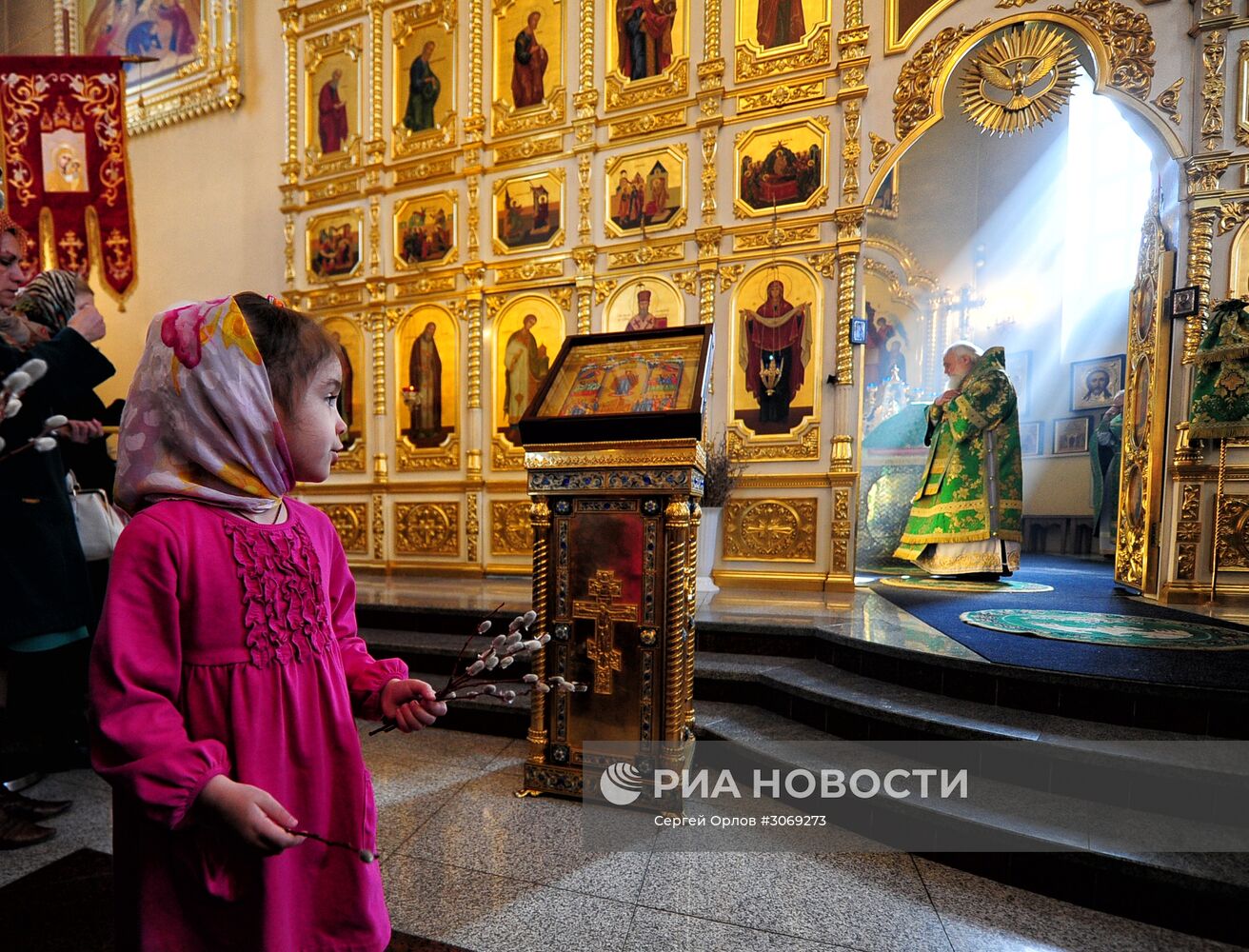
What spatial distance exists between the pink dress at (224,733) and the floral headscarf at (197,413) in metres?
0.06

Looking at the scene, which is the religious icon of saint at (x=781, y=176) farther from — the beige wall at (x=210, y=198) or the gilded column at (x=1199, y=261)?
the beige wall at (x=210, y=198)

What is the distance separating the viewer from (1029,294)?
33.7 feet

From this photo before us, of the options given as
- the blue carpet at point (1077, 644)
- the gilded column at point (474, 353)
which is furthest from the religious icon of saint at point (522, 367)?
the blue carpet at point (1077, 644)

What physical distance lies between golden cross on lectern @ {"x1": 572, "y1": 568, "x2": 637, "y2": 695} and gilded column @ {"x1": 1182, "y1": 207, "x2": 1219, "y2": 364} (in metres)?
5.19

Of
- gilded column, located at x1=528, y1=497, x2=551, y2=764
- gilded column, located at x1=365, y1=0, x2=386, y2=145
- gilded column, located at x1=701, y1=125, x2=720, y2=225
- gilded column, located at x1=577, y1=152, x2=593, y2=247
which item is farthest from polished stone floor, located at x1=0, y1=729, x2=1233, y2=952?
gilded column, located at x1=365, y1=0, x2=386, y2=145

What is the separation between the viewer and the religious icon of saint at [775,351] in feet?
18.7

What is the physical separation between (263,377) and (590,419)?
165 centimetres

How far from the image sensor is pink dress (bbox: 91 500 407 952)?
801 millimetres

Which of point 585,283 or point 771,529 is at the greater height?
point 585,283

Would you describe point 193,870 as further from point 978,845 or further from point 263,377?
point 978,845

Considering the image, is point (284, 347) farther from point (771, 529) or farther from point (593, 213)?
point (593, 213)

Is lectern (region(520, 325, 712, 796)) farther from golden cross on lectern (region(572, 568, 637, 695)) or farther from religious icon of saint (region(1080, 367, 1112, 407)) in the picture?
religious icon of saint (region(1080, 367, 1112, 407))

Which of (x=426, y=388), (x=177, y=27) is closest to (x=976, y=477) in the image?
(x=426, y=388)

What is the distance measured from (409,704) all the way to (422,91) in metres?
7.96
